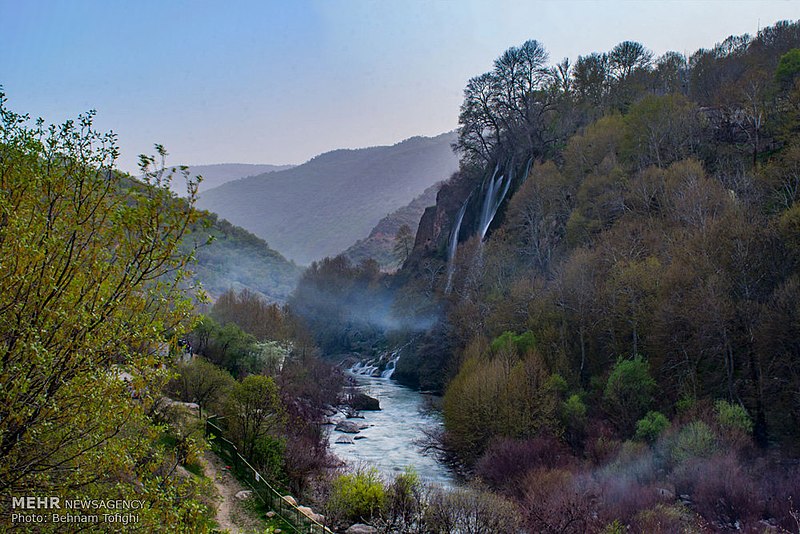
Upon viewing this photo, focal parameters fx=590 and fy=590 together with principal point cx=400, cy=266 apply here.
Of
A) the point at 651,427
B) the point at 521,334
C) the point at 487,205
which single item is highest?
the point at 487,205

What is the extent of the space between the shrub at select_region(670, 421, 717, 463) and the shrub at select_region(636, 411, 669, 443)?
5.06 feet

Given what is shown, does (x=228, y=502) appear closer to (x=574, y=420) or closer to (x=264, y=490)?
(x=264, y=490)

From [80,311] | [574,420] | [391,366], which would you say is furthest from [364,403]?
[80,311]

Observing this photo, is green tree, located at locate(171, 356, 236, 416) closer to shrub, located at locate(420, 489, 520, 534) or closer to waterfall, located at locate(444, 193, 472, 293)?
shrub, located at locate(420, 489, 520, 534)

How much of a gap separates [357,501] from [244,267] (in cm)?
10363

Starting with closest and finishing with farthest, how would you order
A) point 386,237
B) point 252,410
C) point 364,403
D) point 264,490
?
point 264,490 → point 252,410 → point 364,403 → point 386,237

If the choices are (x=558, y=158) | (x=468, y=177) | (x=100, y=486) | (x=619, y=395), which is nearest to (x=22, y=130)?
(x=100, y=486)

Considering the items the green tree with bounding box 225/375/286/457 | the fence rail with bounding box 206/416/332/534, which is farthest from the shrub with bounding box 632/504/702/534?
the green tree with bounding box 225/375/286/457

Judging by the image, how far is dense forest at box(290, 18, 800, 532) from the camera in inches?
821

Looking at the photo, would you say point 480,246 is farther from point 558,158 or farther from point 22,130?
point 22,130

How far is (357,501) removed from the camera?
1962 centimetres

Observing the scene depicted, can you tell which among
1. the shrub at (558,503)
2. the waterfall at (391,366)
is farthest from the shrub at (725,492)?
the waterfall at (391,366)

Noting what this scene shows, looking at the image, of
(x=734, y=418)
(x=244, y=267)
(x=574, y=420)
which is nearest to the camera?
(x=734, y=418)

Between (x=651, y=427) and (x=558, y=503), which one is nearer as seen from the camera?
(x=558, y=503)
